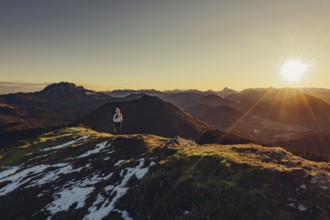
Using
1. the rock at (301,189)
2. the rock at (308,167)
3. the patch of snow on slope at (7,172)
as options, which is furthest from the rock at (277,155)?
the patch of snow on slope at (7,172)

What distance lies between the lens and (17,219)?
30.4 m

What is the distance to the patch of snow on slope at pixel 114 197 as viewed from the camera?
2329 cm

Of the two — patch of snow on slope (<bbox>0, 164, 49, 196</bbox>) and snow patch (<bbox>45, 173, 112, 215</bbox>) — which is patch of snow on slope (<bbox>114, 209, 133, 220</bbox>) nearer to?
snow patch (<bbox>45, 173, 112, 215</bbox>)

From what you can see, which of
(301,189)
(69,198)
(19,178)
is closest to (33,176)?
(19,178)

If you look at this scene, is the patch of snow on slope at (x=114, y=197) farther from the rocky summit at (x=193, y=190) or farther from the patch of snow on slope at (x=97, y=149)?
the patch of snow on slope at (x=97, y=149)

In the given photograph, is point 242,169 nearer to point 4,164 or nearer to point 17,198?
point 17,198

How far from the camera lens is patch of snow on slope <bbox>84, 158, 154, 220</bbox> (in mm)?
23292

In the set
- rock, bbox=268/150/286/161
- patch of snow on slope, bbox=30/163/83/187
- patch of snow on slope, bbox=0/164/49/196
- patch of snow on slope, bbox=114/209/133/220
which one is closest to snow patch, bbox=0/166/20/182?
patch of snow on slope, bbox=0/164/49/196

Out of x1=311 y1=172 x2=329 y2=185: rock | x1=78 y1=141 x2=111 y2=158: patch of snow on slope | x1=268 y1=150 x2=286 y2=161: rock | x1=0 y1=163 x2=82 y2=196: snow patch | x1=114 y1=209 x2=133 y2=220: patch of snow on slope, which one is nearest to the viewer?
x1=311 y1=172 x2=329 y2=185: rock

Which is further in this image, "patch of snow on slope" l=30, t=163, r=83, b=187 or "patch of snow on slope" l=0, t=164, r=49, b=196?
"patch of snow on slope" l=0, t=164, r=49, b=196

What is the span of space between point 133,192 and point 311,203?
12836 millimetres

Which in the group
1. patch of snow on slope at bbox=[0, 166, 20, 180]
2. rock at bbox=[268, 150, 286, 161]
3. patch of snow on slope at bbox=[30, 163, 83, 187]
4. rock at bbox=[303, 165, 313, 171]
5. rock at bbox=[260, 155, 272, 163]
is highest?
rock at bbox=[303, 165, 313, 171]

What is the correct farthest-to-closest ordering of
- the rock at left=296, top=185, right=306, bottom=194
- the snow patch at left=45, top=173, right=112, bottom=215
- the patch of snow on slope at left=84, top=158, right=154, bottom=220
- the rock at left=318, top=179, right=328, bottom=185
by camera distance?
the snow patch at left=45, top=173, right=112, bottom=215 < the patch of snow on slope at left=84, top=158, right=154, bottom=220 < the rock at left=318, top=179, right=328, bottom=185 < the rock at left=296, top=185, right=306, bottom=194

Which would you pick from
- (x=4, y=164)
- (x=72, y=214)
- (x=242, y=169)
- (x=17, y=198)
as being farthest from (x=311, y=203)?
(x=4, y=164)
